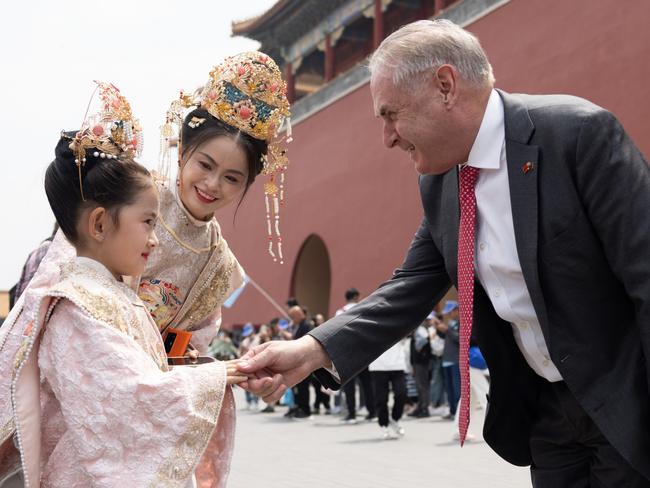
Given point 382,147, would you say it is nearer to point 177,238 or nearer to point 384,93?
point 177,238

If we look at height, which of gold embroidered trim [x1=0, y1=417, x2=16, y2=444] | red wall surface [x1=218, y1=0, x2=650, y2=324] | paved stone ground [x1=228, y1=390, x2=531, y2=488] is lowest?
paved stone ground [x1=228, y1=390, x2=531, y2=488]

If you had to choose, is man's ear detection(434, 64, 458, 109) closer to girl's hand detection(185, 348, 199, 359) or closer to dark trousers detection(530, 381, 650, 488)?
dark trousers detection(530, 381, 650, 488)

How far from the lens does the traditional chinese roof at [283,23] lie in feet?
57.3

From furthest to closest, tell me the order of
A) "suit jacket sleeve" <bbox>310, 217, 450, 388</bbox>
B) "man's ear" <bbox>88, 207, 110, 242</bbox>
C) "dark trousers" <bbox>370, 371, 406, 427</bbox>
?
"dark trousers" <bbox>370, 371, 406, 427</bbox>, "suit jacket sleeve" <bbox>310, 217, 450, 388</bbox>, "man's ear" <bbox>88, 207, 110, 242</bbox>

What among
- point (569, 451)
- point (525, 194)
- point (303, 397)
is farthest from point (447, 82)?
point (303, 397)

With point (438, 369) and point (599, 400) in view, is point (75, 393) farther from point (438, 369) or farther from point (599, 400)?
point (438, 369)

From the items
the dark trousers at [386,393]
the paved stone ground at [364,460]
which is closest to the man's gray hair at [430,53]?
the paved stone ground at [364,460]

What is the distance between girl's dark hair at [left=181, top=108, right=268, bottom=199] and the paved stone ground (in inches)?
116

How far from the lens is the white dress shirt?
1907 mm

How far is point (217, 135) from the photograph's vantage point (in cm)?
243

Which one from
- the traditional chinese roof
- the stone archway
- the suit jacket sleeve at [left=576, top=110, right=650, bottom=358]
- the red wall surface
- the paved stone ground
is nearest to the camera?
the suit jacket sleeve at [left=576, top=110, right=650, bottom=358]

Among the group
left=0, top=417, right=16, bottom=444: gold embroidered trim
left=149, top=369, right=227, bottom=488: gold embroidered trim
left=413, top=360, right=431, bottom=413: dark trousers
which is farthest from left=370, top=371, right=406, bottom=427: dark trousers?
left=0, top=417, right=16, bottom=444: gold embroidered trim

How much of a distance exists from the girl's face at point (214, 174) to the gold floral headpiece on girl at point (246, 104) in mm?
88

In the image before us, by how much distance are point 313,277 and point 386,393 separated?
10182 millimetres
